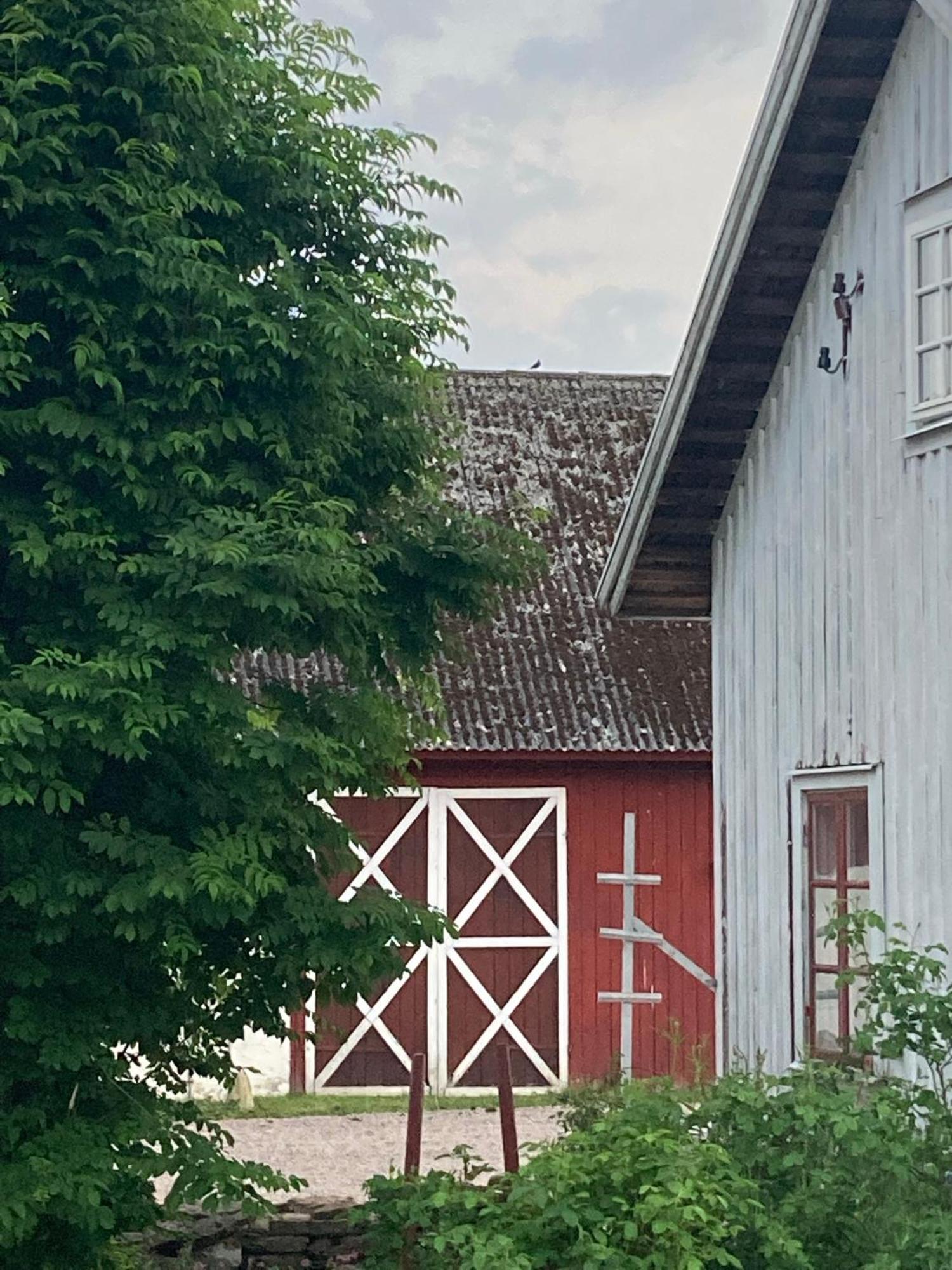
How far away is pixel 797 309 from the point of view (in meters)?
11.7

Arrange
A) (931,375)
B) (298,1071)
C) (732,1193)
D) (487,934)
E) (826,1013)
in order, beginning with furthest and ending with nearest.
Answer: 1. (487,934)
2. (298,1071)
3. (826,1013)
4. (931,375)
5. (732,1193)

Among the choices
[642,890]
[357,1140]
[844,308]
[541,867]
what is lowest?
[357,1140]

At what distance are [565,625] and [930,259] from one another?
30.5 ft

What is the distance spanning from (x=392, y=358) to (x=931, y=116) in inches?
111

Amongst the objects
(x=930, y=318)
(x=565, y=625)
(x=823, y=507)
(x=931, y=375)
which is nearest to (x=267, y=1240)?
(x=823, y=507)

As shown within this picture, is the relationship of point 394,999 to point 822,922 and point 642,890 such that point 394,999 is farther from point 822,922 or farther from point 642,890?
Answer: point 822,922

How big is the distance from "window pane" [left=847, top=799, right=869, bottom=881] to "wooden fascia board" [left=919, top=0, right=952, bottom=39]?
3766 millimetres

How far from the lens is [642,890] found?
18.9m

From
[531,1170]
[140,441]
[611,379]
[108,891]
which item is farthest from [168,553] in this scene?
[611,379]

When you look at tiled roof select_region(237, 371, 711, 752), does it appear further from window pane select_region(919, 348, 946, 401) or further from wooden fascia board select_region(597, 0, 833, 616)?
window pane select_region(919, 348, 946, 401)

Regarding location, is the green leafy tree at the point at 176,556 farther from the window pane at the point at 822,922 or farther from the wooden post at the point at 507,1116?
the window pane at the point at 822,922

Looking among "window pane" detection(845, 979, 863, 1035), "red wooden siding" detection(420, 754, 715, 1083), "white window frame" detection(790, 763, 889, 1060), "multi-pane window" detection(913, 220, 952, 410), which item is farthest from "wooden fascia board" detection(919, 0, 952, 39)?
"red wooden siding" detection(420, 754, 715, 1083)

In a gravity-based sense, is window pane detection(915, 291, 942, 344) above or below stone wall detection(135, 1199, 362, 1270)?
above

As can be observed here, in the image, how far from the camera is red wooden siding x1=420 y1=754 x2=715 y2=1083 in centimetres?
1872
